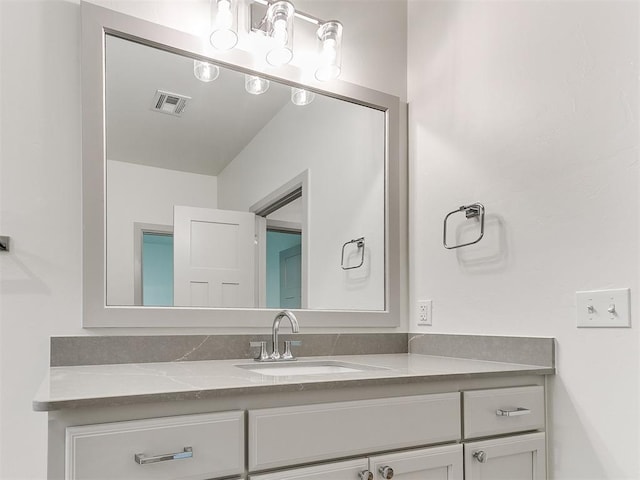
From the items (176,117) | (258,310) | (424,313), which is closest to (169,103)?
(176,117)

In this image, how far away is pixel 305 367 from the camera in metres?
1.77

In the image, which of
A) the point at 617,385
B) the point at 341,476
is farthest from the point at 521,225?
the point at 341,476

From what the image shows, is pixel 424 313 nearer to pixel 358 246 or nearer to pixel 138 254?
pixel 358 246

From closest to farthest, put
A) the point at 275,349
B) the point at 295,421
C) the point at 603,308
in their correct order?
the point at 295,421
the point at 603,308
the point at 275,349

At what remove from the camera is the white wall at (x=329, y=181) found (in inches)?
74.8

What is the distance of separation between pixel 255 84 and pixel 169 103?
0.33 meters

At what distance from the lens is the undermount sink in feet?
5.41

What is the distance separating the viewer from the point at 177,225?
1738mm

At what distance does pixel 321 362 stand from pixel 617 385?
0.86 metres

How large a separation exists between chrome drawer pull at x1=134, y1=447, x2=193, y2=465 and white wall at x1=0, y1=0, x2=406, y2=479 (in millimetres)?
599

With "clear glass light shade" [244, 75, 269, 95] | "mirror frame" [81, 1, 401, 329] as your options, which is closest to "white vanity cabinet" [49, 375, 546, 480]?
"mirror frame" [81, 1, 401, 329]

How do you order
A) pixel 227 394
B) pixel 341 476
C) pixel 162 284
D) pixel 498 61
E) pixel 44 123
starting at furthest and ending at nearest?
pixel 498 61
pixel 162 284
pixel 44 123
pixel 341 476
pixel 227 394

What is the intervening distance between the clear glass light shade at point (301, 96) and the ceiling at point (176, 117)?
0.03 metres

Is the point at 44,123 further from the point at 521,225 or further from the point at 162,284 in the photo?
the point at 521,225
